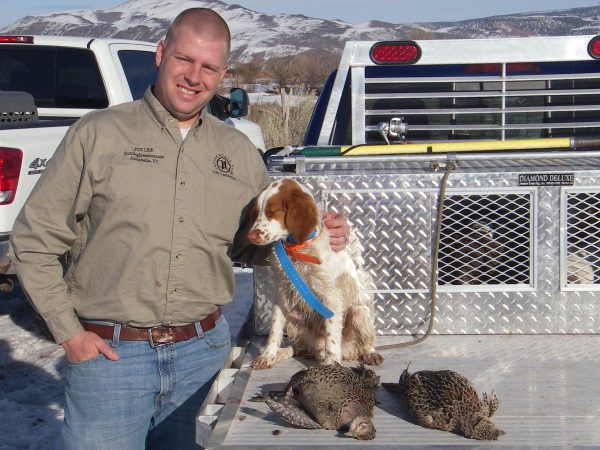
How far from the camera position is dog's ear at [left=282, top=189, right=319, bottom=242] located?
3.31 m

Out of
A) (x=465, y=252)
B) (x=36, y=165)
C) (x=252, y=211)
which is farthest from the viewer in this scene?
(x=36, y=165)

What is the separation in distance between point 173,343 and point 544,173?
1.61 m

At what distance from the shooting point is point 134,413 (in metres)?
3.05

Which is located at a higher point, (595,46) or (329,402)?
(595,46)

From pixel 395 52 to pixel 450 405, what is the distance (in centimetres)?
297

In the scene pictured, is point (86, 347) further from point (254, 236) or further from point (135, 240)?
point (254, 236)

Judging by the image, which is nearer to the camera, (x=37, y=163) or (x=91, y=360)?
(x=91, y=360)

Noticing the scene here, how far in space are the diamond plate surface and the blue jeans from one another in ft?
2.23

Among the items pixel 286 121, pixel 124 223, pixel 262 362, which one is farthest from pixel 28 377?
pixel 286 121

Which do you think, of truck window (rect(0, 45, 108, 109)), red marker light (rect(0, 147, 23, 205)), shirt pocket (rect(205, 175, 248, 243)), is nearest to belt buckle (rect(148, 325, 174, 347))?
shirt pocket (rect(205, 175, 248, 243))

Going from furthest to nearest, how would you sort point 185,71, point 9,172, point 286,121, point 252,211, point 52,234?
point 286,121, point 9,172, point 252,211, point 185,71, point 52,234

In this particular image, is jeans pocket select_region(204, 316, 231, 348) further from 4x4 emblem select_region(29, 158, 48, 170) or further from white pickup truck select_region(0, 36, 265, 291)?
white pickup truck select_region(0, 36, 265, 291)

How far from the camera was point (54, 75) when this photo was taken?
7652 millimetres

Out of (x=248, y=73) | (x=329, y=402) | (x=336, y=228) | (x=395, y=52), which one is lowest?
(x=248, y=73)
